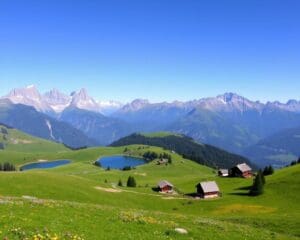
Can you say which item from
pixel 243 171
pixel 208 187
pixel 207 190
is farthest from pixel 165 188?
pixel 243 171

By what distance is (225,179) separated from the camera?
523 feet

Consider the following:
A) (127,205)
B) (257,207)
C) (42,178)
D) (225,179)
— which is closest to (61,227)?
(127,205)

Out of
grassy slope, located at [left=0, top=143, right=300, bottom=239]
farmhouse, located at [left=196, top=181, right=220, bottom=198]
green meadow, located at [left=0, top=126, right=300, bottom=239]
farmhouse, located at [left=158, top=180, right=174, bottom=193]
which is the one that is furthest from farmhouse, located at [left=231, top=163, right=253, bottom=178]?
farmhouse, located at [left=196, top=181, right=220, bottom=198]

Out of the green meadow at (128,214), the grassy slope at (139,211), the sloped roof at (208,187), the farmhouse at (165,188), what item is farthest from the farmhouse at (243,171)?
the sloped roof at (208,187)

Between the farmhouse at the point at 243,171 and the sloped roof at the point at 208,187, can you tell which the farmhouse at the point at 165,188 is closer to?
the sloped roof at the point at 208,187

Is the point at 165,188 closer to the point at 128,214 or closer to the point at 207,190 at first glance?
the point at 207,190

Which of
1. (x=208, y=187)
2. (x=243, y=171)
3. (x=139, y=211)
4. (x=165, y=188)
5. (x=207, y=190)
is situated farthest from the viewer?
(x=243, y=171)

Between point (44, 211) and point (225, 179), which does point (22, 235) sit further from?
point (225, 179)

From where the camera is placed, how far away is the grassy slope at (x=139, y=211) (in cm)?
2922

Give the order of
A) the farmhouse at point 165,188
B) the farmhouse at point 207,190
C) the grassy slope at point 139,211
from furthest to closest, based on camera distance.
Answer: the farmhouse at point 165,188, the farmhouse at point 207,190, the grassy slope at point 139,211

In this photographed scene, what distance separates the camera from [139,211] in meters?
50.1

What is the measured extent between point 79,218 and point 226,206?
66.1m

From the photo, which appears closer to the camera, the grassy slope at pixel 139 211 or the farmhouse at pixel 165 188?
the grassy slope at pixel 139 211

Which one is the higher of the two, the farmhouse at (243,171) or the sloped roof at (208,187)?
the farmhouse at (243,171)
